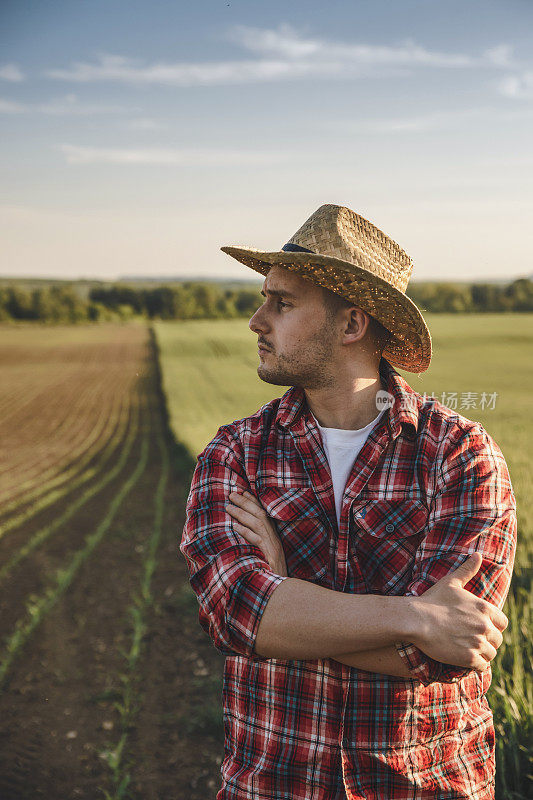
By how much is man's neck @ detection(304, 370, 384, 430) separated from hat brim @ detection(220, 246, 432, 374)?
0.69ft

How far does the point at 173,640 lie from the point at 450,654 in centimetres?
460

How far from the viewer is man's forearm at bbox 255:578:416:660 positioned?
165 cm

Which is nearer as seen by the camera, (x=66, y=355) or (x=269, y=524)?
(x=269, y=524)

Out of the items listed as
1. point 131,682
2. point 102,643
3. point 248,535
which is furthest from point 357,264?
point 102,643

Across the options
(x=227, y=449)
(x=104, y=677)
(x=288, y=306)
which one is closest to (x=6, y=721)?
(x=104, y=677)

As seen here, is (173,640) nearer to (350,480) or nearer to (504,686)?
(504,686)

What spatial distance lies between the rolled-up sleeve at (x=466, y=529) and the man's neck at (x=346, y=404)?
31cm

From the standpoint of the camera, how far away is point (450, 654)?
1636 millimetres

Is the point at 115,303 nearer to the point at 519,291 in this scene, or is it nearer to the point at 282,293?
the point at 519,291

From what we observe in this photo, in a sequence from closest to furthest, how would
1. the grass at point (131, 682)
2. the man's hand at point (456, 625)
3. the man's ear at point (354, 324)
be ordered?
the man's hand at point (456, 625) < the man's ear at point (354, 324) < the grass at point (131, 682)

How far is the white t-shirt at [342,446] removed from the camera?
204 centimetres

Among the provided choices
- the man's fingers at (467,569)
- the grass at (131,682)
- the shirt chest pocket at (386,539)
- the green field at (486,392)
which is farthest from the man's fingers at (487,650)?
the grass at (131,682)

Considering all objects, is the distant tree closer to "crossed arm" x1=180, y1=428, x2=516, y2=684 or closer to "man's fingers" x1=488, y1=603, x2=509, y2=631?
"crossed arm" x1=180, y1=428, x2=516, y2=684

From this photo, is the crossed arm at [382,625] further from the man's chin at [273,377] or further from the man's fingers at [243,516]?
the man's chin at [273,377]
